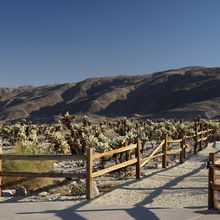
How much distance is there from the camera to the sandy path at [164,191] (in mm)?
7164

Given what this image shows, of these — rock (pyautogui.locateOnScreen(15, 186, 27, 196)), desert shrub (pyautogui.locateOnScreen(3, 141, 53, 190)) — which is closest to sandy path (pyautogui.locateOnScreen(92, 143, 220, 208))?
rock (pyautogui.locateOnScreen(15, 186, 27, 196))

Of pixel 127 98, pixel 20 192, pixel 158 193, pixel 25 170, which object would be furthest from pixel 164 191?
pixel 127 98

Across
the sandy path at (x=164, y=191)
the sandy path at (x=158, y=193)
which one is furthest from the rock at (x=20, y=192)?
the sandy path at (x=164, y=191)

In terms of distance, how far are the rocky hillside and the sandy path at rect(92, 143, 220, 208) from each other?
62.9m

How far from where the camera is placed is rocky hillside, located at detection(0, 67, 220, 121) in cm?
9131

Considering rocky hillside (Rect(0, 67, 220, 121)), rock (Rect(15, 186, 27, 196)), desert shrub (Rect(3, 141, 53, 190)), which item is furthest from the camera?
rocky hillside (Rect(0, 67, 220, 121))

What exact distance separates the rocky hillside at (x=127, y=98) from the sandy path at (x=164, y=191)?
62940 mm

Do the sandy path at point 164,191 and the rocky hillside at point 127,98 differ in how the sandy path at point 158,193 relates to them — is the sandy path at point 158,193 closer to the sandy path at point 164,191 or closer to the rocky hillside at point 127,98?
the sandy path at point 164,191

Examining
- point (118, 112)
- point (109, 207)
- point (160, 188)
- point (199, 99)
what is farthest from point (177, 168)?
point (118, 112)

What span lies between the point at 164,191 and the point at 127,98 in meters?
98.3

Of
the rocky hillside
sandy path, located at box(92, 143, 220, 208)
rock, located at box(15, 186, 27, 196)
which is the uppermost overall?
the rocky hillside

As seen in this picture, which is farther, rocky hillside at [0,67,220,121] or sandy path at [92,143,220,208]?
rocky hillside at [0,67,220,121]

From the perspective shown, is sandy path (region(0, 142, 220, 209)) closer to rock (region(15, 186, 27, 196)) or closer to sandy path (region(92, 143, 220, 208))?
sandy path (region(92, 143, 220, 208))

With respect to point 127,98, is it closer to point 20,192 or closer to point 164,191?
point 164,191
